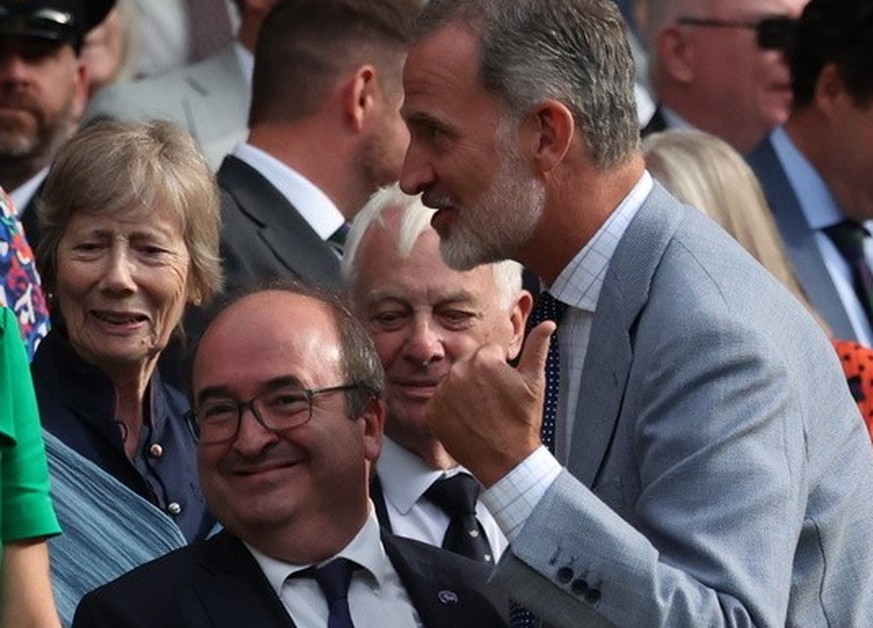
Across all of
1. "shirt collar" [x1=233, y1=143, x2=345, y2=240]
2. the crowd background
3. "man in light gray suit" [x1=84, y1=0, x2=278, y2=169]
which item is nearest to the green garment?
the crowd background

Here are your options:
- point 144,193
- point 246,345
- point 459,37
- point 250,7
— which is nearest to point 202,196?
point 144,193

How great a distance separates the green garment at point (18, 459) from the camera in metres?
4.06

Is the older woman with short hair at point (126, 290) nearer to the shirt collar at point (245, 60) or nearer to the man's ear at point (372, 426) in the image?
the man's ear at point (372, 426)

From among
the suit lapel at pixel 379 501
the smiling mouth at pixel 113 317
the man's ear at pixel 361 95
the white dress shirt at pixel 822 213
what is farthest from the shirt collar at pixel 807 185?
the smiling mouth at pixel 113 317

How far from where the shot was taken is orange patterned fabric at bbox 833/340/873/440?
5516mm

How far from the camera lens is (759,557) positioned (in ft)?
12.2

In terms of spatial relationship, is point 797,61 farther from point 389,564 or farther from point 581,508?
point 581,508

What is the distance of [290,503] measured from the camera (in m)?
4.25

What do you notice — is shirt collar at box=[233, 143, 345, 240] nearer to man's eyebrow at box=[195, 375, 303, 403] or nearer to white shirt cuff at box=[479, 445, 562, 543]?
man's eyebrow at box=[195, 375, 303, 403]

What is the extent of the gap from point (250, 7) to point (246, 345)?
3.30m

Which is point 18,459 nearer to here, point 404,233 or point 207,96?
point 404,233

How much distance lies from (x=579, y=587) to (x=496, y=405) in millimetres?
305

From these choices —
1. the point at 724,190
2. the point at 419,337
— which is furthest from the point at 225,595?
the point at 724,190

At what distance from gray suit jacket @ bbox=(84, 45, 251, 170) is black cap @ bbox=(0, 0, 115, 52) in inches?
16.0
